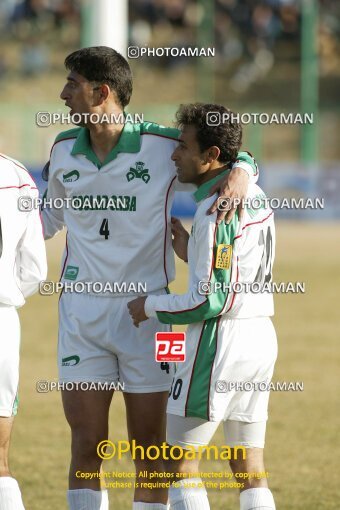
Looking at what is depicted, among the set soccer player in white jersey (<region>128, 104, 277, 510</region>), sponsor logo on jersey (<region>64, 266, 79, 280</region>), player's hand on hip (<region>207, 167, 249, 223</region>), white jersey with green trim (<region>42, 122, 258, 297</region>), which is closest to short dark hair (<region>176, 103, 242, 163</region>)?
soccer player in white jersey (<region>128, 104, 277, 510</region>)

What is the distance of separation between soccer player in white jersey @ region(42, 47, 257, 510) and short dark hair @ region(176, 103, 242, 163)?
12.0 inches

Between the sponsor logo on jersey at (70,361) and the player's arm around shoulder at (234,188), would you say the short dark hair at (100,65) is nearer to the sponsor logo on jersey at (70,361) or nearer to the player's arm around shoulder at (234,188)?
the player's arm around shoulder at (234,188)

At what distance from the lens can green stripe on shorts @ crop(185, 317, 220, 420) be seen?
4.46 metres

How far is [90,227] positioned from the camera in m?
4.98

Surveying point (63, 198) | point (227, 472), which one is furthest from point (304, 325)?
point (63, 198)

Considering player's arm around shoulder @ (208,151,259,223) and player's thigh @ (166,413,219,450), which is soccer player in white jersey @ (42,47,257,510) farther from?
player's thigh @ (166,413,219,450)

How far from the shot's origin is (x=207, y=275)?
437 cm

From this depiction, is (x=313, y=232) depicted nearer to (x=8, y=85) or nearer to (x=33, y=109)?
(x=33, y=109)

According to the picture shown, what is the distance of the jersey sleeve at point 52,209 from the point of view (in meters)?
5.12

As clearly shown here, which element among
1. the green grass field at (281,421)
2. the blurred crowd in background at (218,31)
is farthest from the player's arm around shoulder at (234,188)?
the blurred crowd in background at (218,31)

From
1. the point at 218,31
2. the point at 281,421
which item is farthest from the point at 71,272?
the point at 218,31

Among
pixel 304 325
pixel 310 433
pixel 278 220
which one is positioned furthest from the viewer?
pixel 278 220

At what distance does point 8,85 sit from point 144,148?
28069 mm

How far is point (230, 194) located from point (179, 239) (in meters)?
0.51
